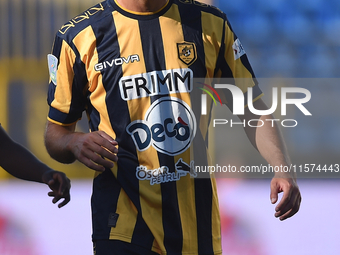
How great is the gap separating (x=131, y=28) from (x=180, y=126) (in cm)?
41

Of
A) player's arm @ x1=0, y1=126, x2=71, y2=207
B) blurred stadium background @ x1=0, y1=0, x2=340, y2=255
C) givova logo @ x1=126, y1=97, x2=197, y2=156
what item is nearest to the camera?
givova logo @ x1=126, y1=97, x2=197, y2=156

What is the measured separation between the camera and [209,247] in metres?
1.55

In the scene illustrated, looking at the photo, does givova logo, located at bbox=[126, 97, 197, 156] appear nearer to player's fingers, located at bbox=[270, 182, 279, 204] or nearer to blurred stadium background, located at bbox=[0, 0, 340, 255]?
player's fingers, located at bbox=[270, 182, 279, 204]

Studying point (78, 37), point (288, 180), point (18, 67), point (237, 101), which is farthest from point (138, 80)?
point (18, 67)

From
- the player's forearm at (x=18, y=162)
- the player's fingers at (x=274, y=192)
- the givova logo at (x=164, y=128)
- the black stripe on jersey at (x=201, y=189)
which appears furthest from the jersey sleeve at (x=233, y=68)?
the player's forearm at (x=18, y=162)

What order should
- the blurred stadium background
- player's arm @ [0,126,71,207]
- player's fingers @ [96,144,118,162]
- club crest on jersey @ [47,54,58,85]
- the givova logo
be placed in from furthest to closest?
1. the blurred stadium background
2. player's arm @ [0,126,71,207]
3. club crest on jersey @ [47,54,58,85]
4. the givova logo
5. player's fingers @ [96,144,118,162]

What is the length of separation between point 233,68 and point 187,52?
0.68ft

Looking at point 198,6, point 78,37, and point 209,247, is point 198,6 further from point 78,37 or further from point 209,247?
point 209,247

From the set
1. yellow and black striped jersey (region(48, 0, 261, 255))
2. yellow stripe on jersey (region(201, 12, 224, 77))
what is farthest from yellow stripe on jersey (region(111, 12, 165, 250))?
yellow stripe on jersey (region(201, 12, 224, 77))

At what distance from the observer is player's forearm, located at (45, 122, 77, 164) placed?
62.2 inches

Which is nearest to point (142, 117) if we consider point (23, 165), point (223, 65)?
point (223, 65)

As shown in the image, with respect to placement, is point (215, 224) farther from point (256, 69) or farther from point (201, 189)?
point (256, 69)

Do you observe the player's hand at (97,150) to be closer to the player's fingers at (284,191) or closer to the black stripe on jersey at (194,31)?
the black stripe on jersey at (194,31)

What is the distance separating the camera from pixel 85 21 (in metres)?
1.64
